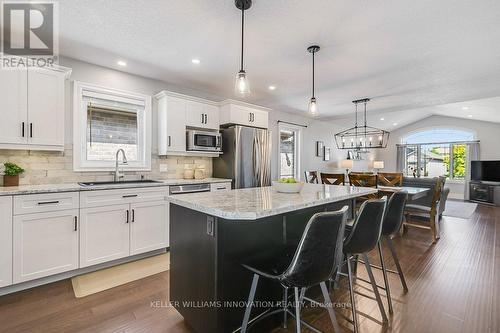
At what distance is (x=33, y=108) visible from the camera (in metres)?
2.57

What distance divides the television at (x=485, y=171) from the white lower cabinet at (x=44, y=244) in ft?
36.2

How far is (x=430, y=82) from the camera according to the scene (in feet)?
12.8

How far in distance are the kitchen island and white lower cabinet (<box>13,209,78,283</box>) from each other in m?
1.37

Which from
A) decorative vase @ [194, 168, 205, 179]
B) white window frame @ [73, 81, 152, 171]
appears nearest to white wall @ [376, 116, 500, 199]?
decorative vase @ [194, 168, 205, 179]

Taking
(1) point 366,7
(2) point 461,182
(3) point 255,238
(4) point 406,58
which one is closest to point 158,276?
(3) point 255,238

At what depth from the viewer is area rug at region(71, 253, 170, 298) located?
2.41 metres

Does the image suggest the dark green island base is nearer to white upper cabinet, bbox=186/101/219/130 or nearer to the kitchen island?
the kitchen island

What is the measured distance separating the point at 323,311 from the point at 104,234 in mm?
2451

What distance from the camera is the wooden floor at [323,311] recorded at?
1.84m

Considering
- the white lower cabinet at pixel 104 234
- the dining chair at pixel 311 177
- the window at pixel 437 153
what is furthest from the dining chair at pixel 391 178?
the window at pixel 437 153

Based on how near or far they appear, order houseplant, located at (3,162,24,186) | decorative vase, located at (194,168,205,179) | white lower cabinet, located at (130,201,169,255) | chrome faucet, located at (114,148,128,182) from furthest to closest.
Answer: decorative vase, located at (194,168,205,179) < chrome faucet, located at (114,148,128,182) < white lower cabinet, located at (130,201,169,255) < houseplant, located at (3,162,24,186)

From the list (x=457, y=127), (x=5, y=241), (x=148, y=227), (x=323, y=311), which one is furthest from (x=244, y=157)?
(x=457, y=127)

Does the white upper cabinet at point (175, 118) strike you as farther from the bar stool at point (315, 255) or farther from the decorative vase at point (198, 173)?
the bar stool at point (315, 255)

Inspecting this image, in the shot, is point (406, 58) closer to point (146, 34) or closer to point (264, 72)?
→ point (264, 72)
